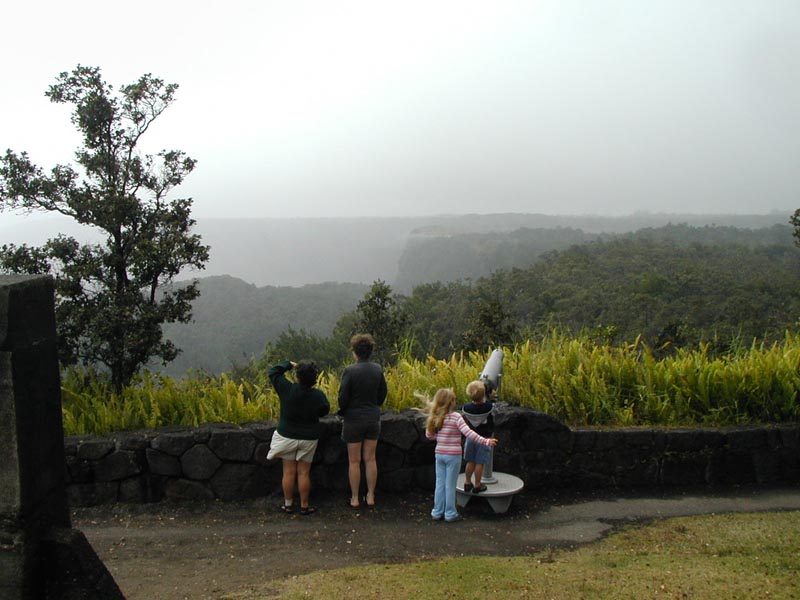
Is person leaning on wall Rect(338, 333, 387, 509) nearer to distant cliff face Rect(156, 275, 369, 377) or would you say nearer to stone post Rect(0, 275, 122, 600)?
stone post Rect(0, 275, 122, 600)

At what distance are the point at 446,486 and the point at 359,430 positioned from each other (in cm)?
89

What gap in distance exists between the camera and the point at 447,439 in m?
6.36

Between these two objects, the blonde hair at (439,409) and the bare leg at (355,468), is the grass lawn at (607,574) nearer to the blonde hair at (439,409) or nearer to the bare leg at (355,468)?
the blonde hair at (439,409)

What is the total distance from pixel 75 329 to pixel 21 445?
5023mm

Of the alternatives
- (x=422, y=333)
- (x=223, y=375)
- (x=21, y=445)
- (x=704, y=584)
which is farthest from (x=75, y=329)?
(x=422, y=333)

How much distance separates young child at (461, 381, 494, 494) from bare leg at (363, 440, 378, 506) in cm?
81

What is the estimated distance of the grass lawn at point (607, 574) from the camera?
15.1 ft

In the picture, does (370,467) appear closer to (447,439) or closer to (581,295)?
(447,439)

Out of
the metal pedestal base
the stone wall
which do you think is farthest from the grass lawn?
the stone wall

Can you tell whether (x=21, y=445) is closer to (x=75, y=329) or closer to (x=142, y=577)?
(x=142, y=577)

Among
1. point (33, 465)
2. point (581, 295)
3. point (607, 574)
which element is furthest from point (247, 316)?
point (33, 465)

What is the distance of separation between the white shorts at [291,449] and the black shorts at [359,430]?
293 millimetres

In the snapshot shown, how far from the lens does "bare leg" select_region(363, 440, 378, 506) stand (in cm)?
675

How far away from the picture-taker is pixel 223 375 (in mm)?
8156
